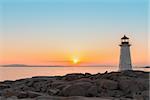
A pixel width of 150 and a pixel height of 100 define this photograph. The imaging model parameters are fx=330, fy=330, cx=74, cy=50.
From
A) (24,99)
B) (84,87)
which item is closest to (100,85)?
(84,87)

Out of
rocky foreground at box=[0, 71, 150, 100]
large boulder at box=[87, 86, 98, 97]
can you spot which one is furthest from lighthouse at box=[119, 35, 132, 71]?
large boulder at box=[87, 86, 98, 97]

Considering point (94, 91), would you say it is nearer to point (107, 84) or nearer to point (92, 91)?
point (92, 91)

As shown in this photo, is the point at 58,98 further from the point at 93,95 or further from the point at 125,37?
the point at 125,37

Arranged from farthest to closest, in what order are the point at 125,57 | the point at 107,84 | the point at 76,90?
1. the point at 125,57
2. the point at 107,84
3. the point at 76,90

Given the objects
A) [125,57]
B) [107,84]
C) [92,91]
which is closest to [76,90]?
[92,91]

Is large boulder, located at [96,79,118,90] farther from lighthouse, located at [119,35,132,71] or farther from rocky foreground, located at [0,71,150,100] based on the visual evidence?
lighthouse, located at [119,35,132,71]

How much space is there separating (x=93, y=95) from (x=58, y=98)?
4.09 feet

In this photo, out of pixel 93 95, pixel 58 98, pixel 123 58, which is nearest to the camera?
pixel 58 98

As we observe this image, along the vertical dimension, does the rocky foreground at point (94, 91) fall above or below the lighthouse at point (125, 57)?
below

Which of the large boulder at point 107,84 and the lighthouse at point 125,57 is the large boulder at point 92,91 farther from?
the lighthouse at point 125,57

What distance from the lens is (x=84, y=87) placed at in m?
10.4

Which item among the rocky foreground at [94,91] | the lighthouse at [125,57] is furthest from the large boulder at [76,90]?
the lighthouse at [125,57]

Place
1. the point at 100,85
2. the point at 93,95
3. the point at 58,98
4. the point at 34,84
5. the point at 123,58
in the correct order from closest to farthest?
1. the point at 58,98
2. the point at 93,95
3. the point at 100,85
4. the point at 34,84
5. the point at 123,58

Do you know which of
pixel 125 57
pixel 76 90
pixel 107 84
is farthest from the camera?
pixel 125 57
